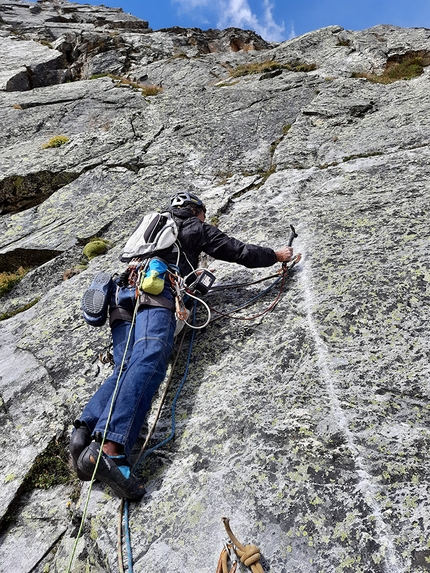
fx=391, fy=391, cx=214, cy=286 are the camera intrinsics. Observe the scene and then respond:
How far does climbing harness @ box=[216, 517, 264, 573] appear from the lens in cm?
326

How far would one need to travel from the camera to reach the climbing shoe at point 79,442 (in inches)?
165

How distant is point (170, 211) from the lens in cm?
663

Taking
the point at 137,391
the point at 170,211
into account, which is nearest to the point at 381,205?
the point at 170,211

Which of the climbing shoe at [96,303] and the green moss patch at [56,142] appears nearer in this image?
the climbing shoe at [96,303]

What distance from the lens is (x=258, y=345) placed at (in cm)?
552

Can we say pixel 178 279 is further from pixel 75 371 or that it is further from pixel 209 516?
pixel 209 516

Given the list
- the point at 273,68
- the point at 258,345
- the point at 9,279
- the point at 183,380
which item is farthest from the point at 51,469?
the point at 273,68

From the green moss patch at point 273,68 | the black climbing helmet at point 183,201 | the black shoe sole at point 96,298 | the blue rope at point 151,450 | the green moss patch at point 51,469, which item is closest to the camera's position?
the blue rope at point 151,450

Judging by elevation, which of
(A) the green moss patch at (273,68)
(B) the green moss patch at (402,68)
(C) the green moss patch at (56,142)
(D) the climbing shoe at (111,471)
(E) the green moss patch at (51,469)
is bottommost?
(E) the green moss patch at (51,469)

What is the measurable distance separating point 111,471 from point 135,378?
0.98m

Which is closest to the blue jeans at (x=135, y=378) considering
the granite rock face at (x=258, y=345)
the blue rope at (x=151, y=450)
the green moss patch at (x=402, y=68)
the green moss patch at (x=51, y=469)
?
the blue rope at (x=151, y=450)

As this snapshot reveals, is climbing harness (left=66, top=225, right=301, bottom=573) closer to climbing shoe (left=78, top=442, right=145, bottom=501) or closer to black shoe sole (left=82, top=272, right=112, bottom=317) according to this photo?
climbing shoe (left=78, top=442, right=145, bottom=501)

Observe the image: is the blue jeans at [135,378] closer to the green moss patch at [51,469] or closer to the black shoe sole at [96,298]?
the black shoe sole at [96,298]

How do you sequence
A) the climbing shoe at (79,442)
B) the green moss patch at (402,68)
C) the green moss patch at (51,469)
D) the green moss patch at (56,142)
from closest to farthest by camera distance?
the climbing shoe at (79,442), the green moss patch at (51,469), the green moss patch at (56,142), the green moss patch at (402,68)
